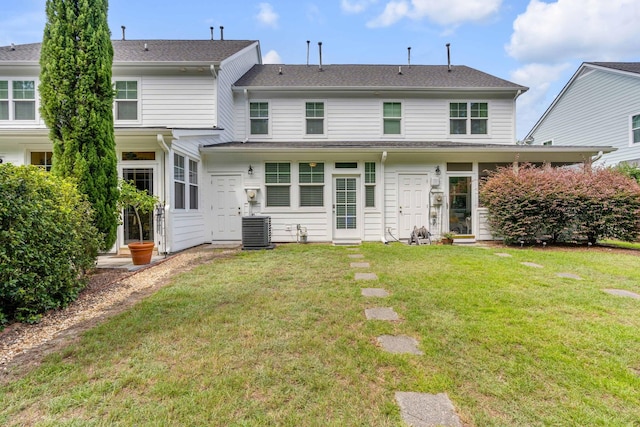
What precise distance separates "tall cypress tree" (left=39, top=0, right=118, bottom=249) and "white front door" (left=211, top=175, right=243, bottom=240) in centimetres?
346

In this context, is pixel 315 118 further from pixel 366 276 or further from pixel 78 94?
pixel 366 276

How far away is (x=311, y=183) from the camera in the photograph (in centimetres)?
882

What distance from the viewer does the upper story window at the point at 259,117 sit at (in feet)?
32.6

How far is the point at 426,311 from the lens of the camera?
3.21m

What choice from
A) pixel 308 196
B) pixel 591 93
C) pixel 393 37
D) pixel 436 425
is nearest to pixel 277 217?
pixel 308 196

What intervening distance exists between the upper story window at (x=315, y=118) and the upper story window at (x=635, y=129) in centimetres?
1153

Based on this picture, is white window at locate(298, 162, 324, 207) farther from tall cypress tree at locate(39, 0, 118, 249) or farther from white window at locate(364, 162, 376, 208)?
tall cypress tree at locate(39, 0, 118, 249)

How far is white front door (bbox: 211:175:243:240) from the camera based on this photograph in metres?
8.80

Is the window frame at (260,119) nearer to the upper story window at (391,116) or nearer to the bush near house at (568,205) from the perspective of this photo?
the upper story window at (391,116)

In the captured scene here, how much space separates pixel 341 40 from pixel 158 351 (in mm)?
Answer: 14485

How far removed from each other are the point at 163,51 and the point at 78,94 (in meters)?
5.70

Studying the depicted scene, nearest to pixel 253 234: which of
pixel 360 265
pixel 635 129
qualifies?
pixel 360 265

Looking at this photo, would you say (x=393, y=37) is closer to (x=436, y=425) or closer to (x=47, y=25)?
(x=47, y=25)

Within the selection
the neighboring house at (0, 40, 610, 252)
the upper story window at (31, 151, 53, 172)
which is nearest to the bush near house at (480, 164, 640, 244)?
the neighboring house at (0, 40, 610, 252)
